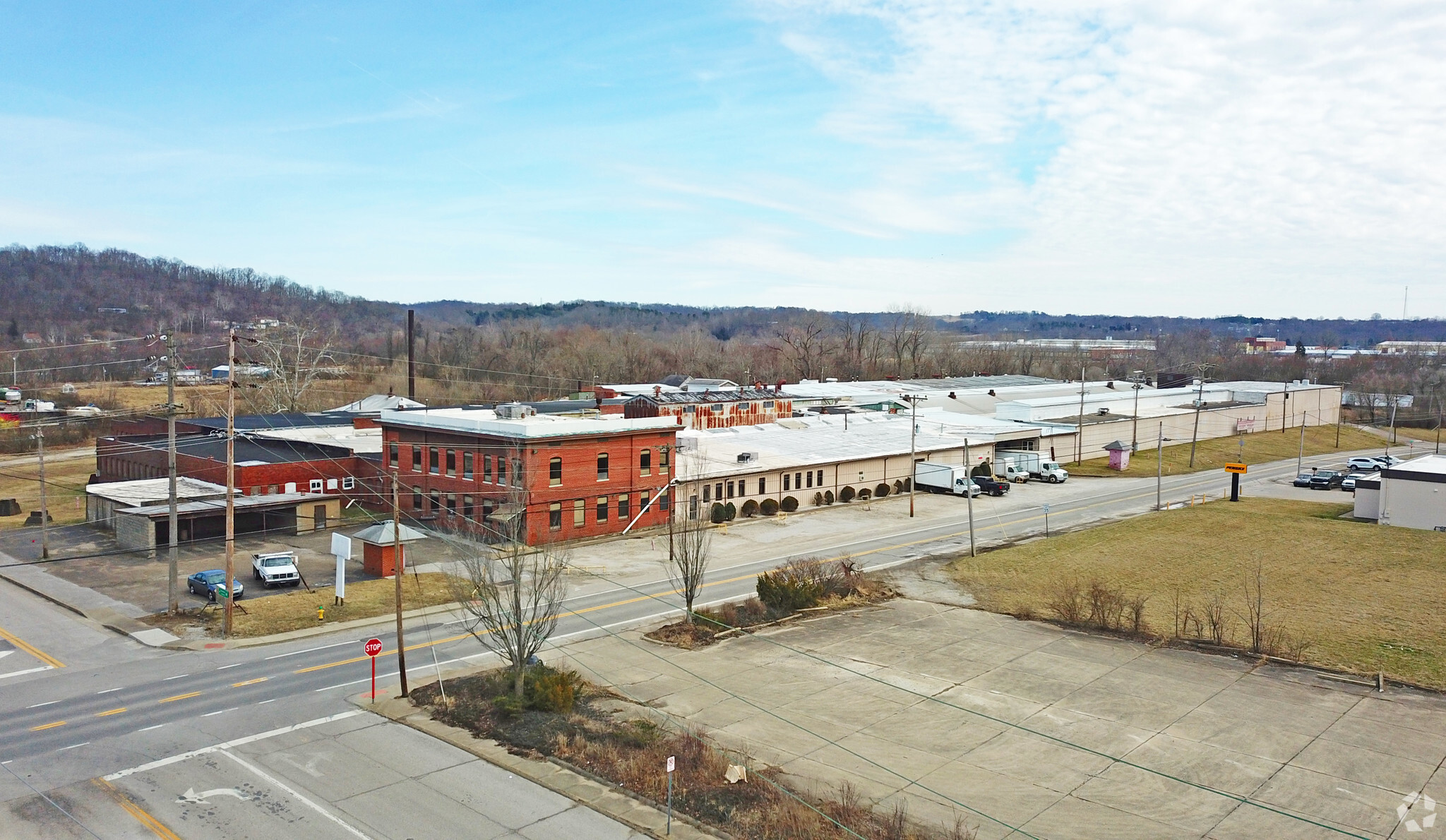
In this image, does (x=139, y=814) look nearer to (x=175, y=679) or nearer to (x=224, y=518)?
(x=175, y=679)

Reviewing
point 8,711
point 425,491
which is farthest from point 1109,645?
point 425,491

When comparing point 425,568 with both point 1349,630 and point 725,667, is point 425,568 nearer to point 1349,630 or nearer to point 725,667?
point 725,667

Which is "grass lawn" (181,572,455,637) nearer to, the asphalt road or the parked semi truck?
the asphalt road

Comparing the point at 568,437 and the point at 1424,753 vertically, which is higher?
the point at 568,437

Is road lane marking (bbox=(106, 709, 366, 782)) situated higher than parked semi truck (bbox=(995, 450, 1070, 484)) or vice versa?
parked semi truck (bbox=(995, 450, 1070, 484))

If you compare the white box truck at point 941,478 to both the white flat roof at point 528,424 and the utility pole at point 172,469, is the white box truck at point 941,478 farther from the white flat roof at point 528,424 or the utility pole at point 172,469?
A: the utility pole at point 172,469

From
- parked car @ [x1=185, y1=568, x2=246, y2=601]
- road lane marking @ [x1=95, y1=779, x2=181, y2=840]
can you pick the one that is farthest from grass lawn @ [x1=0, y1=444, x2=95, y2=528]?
road lane marking @ [x1=95, y1=779, x2=181, y2=840]

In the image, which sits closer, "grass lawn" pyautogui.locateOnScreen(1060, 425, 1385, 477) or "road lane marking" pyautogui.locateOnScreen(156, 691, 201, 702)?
"road lane marking" pyautogui.locateOnScreen(156, 691, 201, 702)
